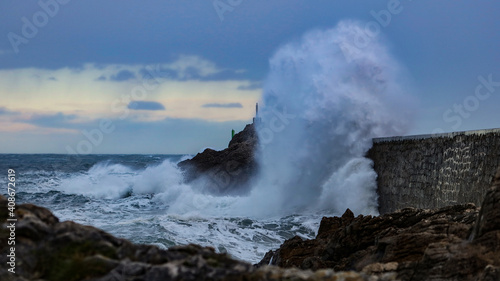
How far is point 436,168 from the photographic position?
44.9 feet

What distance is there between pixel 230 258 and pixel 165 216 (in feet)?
50.7

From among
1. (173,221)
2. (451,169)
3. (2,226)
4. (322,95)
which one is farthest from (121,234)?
(2,226)

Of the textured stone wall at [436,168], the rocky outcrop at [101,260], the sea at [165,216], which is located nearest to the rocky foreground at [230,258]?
the rocky outcrop at [101,260]

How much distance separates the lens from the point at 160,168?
38406mm

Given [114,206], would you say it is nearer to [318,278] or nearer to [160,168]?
[160,168]

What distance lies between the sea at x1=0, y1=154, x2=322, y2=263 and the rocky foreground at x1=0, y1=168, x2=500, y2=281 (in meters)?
5.47

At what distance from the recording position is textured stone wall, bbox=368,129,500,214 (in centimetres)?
1131

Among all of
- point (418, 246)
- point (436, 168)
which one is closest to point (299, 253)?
point (418, 246)

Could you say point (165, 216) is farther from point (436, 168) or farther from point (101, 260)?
point (101, 260)

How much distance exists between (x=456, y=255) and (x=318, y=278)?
257 centimetres

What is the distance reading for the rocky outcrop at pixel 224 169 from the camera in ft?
99.6

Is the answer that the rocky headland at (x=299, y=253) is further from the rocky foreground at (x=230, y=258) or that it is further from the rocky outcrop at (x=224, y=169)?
the rocky outcrop at (x=224, y=169)

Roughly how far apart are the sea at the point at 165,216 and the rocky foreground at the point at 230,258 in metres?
5.47

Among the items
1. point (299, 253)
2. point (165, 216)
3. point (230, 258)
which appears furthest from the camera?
point (165, 216)
